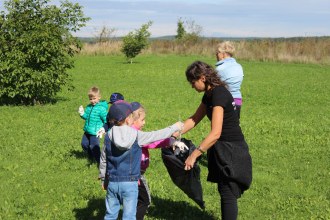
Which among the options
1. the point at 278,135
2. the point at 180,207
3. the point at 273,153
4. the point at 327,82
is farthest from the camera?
the point at 327,82

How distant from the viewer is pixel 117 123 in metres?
4.10

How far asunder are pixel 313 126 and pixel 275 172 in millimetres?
4118

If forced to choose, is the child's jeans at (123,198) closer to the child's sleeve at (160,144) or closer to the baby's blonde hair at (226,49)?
the child's sleeve at (160,144)

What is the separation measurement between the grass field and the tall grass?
64.4 ft

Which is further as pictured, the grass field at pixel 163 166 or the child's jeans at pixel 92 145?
the child's jeans at pixel 92 145

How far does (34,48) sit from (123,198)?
10.0 meters

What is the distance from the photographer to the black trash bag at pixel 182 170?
4719 mm

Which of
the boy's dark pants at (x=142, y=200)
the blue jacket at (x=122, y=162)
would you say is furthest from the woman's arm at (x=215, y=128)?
the boy's dark pants at (x=142, y=200)

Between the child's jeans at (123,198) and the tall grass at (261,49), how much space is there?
32412 mm

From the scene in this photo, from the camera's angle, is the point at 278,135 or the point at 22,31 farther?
the point at 22,31

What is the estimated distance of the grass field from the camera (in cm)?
573

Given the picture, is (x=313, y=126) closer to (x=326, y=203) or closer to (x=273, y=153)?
(x=273, y=153)

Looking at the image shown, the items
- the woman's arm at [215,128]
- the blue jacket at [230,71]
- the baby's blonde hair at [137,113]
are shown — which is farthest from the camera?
the blue jacket at [230,71]

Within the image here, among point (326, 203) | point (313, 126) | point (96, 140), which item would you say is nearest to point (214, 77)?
point (326, 203)
